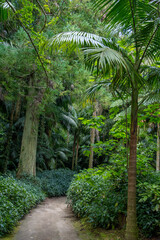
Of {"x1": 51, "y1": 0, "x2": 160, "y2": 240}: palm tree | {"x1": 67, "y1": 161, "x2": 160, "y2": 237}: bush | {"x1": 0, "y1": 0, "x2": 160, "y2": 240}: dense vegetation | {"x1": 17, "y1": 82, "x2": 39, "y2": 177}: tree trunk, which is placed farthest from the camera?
{"x1": 17, "y1": 82, "x2": 39, "y2": 177}: tree trunk

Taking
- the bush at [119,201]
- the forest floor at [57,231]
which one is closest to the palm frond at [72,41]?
the bush at [119,201]

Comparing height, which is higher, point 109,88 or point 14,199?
point 109,88

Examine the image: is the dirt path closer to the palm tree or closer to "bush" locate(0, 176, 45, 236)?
"bush" locate(0, 176, 45, 236)

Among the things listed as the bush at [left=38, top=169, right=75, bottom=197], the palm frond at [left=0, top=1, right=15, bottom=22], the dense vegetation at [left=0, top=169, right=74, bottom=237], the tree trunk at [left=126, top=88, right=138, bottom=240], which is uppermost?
the palm frond at [left=0, top=1, right=15, bottom=22]

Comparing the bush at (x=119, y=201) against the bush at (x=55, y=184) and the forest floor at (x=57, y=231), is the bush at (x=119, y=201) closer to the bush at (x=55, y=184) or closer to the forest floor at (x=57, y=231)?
the forest floor at (x=57, y=231)

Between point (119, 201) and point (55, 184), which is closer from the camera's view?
point (119, 201)

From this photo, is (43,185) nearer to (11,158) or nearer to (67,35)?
(11,158)

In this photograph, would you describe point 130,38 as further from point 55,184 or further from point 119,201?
point 55,184

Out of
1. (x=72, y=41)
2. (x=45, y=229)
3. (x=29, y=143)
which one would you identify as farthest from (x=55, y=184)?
(x=72, y=41)

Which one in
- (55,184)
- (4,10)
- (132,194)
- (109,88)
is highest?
(4,10)

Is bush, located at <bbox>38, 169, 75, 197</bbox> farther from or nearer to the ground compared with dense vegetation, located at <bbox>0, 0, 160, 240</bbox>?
nearer to the ground

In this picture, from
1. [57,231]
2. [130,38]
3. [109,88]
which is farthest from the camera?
[57,231]

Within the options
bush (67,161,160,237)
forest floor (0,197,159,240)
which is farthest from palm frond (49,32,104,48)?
forest floor (0,197,159,240)

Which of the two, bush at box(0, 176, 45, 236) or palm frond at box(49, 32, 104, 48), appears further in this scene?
bush at box(0, 176, 45, 236)
